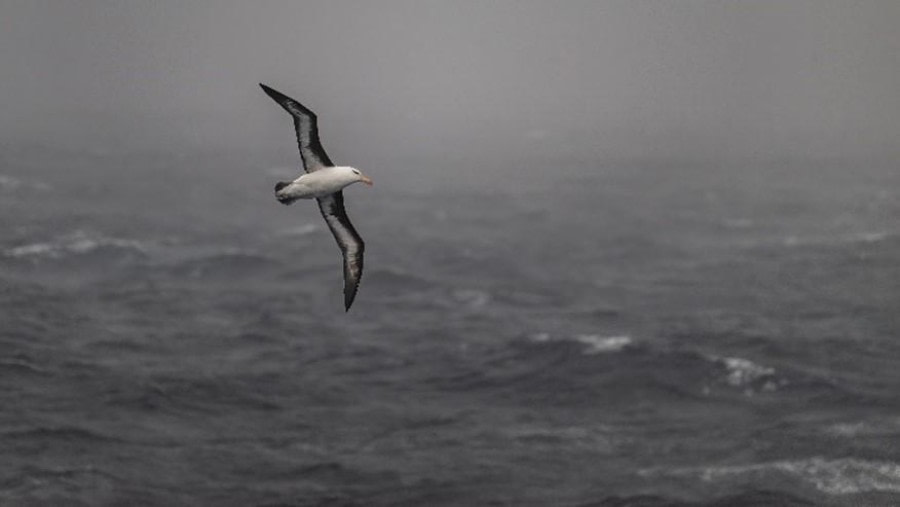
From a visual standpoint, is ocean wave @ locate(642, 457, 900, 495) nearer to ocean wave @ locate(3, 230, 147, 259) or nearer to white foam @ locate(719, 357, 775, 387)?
white foam @ locate(719, 357, 775, 387)

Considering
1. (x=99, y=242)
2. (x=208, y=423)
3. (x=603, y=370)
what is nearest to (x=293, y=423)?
(x=208, y=423)

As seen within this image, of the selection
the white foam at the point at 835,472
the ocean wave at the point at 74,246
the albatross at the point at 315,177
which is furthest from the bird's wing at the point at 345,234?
the ocean wave at the point at 74,246

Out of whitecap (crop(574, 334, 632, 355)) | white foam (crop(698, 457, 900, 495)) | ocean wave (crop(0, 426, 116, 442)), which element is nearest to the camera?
white foam (crop(698, 457, 900, 495))

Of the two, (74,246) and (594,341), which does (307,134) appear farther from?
(74,246)

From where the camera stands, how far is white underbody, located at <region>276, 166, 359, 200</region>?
2423 centimetres

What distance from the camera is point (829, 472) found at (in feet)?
158

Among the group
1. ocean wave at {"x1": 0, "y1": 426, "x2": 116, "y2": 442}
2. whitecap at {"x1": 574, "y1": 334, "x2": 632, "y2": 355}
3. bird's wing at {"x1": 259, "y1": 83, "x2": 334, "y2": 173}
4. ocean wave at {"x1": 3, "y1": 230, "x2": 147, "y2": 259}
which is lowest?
whitecap at {"x1": 574, "y1": 334, "x2": 632, "y2": 355}

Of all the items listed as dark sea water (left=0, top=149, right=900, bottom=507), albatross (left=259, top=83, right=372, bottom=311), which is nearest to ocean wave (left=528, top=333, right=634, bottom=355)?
dark sea water (left=0, top=149, right=900, bottom=507)

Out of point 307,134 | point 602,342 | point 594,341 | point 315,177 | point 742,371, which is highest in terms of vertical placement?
point 307,134

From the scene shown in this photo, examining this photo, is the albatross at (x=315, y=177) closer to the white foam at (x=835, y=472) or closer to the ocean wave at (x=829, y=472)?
the ocean wave at (x=829, y=472)

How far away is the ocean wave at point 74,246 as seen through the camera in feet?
297

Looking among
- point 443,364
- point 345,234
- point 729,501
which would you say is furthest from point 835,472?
point 345,234

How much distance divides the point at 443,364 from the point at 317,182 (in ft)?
140

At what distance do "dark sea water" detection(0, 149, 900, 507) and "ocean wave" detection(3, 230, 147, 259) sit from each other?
0.44 m
